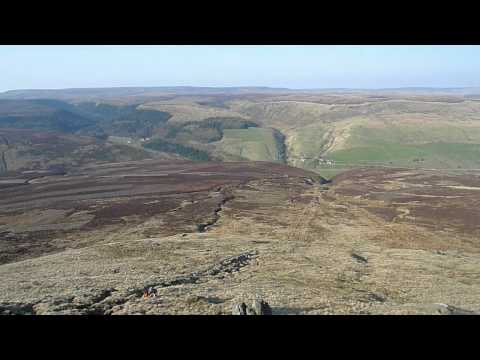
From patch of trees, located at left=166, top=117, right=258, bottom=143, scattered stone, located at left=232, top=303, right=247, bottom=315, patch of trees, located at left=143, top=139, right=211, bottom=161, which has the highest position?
scattered stone, located at left=232, top=303, right=247, bottom=315

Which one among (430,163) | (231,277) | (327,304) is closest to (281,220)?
(231,277)

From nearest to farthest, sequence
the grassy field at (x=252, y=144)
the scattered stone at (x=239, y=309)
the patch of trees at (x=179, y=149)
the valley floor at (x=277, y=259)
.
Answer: the scattered stone at (x=239, y=309) < the valley floor at (x=277, y=259) < the grassy field at (x=252, y=144) < the patch of trees at (x=179, y=149)

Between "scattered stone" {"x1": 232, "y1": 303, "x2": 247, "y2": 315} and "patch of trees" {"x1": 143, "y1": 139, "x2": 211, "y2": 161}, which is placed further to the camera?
"patch of trees" {"x1": 143, "y1": 139, "x2": 211, "y2": 161}

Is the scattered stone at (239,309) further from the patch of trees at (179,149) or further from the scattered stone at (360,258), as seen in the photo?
the patch of trees at (179,149)

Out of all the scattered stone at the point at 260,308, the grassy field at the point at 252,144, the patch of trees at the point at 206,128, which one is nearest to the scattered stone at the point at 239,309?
the scattered stone at the point at 260,308

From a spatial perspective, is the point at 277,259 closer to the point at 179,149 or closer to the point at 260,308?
the point at 260,308

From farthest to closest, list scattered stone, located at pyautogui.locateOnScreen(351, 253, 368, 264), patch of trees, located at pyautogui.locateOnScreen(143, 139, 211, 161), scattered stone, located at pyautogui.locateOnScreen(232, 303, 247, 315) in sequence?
1. patch of trees, located at pyautogui.locateOnScreen(143, 139, 211, 161)
2. scattered stone, located at pyautogui.locateOnScreen(351, 253, 368, 264)
3. scattered stone, located at pyautogui.locateOnScreen(232, 303, 247, 315)

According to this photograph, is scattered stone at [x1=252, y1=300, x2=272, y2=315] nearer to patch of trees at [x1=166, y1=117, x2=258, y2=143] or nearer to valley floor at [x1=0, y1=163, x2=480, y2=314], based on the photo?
valley floor at [x1=0, y1=163, x2=480, y2=314]

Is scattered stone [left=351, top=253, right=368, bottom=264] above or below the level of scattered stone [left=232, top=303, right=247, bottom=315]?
below

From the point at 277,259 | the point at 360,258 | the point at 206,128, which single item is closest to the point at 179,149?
the point at 206,128

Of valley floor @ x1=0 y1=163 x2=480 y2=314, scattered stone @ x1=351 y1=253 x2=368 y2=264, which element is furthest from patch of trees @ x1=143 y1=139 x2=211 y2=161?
scattered stone @ x1=351 y1=253 x2=368 y2=264
